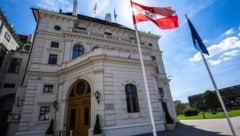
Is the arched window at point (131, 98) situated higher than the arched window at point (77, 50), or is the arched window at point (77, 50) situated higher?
the arched window at point (77, 50)

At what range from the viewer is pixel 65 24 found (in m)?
22.6

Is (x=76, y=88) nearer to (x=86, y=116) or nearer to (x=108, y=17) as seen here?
(x=86, y=116)

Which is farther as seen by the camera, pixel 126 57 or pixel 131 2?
pixel 126 57

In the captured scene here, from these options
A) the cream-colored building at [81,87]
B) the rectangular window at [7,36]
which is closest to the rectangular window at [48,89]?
the cream-colored building at [81,87]

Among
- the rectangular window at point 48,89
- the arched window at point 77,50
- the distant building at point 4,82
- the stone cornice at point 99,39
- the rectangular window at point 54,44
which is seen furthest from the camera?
the distant building at point 4,82

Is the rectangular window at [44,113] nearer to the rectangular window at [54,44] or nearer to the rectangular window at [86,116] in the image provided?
the rectangular window at [86,116]

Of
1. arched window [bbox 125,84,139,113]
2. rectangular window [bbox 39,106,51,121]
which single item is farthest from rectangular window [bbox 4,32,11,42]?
arched window [bbox 125,84,139,113]

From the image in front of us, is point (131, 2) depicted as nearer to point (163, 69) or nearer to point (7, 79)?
point (163, 69)

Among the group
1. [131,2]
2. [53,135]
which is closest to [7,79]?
[53,135]

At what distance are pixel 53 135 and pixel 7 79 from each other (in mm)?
14038

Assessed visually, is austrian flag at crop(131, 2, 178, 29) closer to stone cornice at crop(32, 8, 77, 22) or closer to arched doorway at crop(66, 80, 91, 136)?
arched doorway at crop(66, 80, 91, 136)

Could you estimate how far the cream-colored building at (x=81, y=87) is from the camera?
503 inches

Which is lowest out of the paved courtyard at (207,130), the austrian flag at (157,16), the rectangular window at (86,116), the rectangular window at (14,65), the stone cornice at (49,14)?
the paved courtyard at (207,130)

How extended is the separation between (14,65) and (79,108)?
55.2ft
